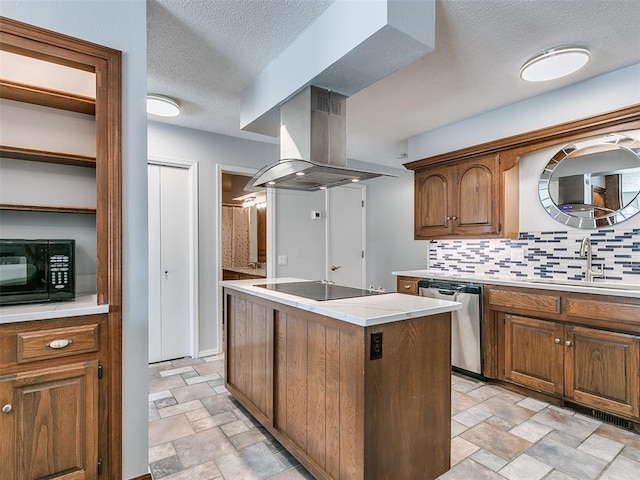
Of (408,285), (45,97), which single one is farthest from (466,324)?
(45,97)

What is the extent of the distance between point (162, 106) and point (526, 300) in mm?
3489

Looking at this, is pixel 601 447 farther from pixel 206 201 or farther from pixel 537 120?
pixel 206 201

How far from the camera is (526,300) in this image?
2.75 m

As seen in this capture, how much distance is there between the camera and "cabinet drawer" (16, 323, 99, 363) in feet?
4.91

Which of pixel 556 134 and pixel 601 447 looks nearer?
pixel 601 447

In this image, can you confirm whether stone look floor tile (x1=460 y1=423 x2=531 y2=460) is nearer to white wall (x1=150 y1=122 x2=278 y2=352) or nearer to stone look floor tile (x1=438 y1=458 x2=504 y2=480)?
stone look floor tile (x1=438 y1=458 x2=504 y2=480)

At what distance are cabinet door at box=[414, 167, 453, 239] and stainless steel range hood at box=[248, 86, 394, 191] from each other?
1.56 m

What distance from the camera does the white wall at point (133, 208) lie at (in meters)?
1.72

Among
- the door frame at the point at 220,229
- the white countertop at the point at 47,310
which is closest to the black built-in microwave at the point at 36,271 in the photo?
the white countertop at the point at 47,310

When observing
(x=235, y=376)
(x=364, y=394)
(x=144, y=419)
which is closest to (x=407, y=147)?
(x=235, y=376)

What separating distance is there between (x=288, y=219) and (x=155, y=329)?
1941mm

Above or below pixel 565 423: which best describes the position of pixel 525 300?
above

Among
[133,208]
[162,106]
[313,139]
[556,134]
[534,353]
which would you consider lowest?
[534,353]

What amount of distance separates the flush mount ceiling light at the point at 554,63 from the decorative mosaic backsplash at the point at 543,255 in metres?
1.28
